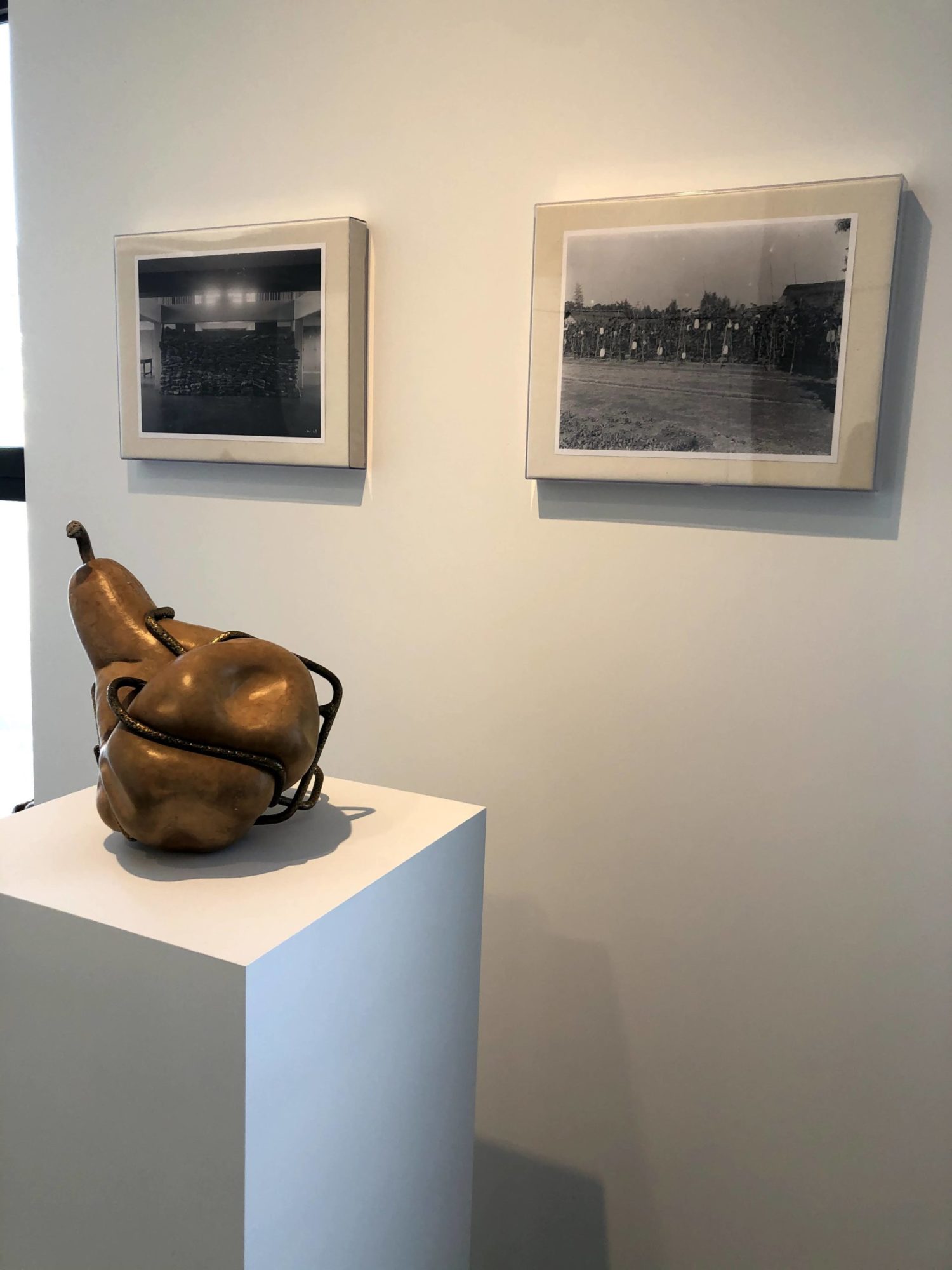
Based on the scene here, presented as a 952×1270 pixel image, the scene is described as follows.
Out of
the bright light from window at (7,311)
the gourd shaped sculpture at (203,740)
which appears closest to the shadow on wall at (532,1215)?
the gourd shaped sculpture at (203,740)

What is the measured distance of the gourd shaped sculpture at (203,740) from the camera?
78 cm

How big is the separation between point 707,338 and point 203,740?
0.78 m

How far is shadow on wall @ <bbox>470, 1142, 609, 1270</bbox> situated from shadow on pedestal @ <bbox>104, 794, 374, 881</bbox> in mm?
821

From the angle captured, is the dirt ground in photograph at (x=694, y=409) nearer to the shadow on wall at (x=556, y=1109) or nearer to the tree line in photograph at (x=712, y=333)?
the tree line in photograph at (x=712, y=333)

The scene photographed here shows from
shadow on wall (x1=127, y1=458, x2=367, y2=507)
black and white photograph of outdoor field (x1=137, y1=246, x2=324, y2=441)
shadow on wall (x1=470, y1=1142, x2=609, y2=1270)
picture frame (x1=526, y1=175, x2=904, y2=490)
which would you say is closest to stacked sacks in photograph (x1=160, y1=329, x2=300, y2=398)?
black and white photograph of outdoor field (x1=137, y1=246, x2=324, y2=441)

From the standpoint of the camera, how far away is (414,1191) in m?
0.92

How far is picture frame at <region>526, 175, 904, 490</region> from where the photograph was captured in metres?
1.13

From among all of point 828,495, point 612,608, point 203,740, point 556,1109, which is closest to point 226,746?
point 203,740

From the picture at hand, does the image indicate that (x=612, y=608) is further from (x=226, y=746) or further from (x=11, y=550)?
(x=11, y=550)

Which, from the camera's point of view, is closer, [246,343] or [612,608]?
[612,608]

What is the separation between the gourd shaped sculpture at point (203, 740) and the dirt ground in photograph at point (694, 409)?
23.2 inches

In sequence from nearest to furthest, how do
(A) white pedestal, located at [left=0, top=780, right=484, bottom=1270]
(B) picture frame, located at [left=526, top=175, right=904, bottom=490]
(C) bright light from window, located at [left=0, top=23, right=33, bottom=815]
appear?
(A) white pedestal, located at [left=0, top=780, right=484, bottom=1270] < (B) picture frame, located at [left=526, top=175, right=904, bottom=490] < (C) bright light from window, located at [left=0, top=23, right=33, bottom=815]

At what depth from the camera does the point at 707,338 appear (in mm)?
1201

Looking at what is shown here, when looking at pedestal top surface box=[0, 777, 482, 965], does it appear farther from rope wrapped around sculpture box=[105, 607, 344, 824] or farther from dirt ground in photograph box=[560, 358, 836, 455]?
dirt ground in photograph box=[560, 358, 836, 455]
